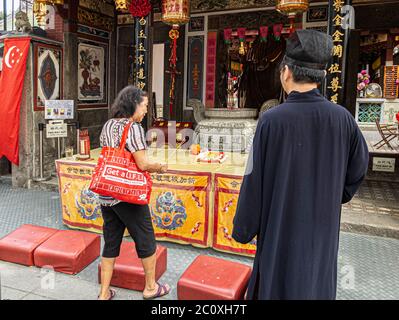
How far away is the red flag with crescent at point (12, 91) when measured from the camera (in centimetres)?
681

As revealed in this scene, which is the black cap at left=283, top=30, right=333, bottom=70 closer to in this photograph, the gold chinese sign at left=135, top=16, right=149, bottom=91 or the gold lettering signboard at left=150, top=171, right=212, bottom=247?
the gold lettering signboard at left=150, top=171, right=212, bottom=247

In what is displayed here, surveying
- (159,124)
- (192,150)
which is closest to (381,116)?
(159,124)

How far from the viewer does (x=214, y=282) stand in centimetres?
296

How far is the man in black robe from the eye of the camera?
1831 mm

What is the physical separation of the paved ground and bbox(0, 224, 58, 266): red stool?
77mm

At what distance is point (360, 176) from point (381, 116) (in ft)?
29.7

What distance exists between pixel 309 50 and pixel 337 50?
359 cm

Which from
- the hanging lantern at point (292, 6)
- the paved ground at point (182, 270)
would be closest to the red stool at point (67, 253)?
the paved ground at point (182, 270)

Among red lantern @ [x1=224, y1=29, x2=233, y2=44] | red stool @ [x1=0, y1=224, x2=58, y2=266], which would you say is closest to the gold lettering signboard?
red stool @ [x1=0, y1=224, x2=58, y2=266]

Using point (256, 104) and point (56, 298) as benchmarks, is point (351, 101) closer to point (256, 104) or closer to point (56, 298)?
point (256, 104)

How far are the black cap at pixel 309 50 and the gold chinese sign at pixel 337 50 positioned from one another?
3.43m

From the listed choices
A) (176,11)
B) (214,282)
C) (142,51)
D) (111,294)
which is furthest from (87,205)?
(176,11)

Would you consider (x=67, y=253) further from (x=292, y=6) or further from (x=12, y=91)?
(x=12, y=91)

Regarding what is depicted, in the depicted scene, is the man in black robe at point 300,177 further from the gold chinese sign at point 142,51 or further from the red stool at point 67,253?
the gold chinese sign at point 142,51
